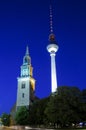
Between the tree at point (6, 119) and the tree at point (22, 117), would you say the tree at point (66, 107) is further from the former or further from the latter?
the tree at point (6, 119)

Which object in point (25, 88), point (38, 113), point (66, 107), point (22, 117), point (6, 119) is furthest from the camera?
point (25, 88)

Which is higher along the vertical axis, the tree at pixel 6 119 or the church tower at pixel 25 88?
the church tower at pixel 25 88

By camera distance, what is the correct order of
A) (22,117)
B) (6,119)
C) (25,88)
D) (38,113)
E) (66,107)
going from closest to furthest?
(66,107) → (38,113) → (22,117) → (6,119) → (25,88)

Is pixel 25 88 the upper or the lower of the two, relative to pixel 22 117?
upper

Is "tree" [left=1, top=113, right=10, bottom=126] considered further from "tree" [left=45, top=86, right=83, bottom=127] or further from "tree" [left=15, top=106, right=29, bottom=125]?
"tree" [left=45, top=86, right=83, bottom=127]

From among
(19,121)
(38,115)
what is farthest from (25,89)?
(38,115)

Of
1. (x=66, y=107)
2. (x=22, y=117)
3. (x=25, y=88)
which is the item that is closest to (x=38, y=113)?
(x=22, y=117)

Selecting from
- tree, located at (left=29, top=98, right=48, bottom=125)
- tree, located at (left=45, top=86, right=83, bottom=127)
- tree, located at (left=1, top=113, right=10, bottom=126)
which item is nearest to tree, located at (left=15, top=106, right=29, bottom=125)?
tree, located at (left=29, top=98, right=48, bottom=125)

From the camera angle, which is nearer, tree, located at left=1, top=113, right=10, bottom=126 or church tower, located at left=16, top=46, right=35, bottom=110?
tree, located at left=1, top=113, right=10, bottom=126

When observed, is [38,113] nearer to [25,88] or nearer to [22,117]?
[22,117]

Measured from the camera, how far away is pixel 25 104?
13750cm

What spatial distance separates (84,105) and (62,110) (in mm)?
7150

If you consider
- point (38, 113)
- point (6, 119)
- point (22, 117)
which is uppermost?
point (38, 113)

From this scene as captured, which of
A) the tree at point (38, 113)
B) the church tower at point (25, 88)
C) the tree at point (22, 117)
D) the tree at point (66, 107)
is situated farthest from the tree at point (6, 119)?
the tree at point (66, 107)
